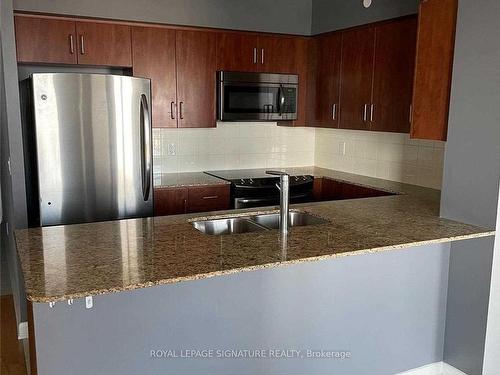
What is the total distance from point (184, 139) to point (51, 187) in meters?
1.53

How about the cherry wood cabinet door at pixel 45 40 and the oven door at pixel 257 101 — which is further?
the oven door at pixel 257 101

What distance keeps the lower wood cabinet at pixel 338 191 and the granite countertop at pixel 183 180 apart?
0.92 meters

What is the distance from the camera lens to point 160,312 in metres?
1.99

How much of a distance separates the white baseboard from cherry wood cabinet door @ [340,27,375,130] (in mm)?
1880

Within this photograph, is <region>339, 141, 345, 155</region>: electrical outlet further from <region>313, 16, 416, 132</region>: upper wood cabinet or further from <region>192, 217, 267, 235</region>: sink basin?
<region>192, 217, 267, 235</region>: sink basin

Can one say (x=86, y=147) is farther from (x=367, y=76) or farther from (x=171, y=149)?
(x=367, y=76)

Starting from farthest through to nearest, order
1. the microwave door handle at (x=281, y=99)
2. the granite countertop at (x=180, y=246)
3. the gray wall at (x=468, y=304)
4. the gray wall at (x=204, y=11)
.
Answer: the microwave door handle at (x=281, y=99), the gray wall at (x=204, y=11), the gray wall at (x=468, y=304), the granite countertop at (x=180, y=246)

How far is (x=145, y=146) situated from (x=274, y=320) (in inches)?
66.2

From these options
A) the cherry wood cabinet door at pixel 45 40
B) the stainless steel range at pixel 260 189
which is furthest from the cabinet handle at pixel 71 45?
the stainless steel range at pixel 260 189

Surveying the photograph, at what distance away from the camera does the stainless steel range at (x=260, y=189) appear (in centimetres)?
391

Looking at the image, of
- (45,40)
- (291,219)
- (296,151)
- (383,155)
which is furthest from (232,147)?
(291,219)

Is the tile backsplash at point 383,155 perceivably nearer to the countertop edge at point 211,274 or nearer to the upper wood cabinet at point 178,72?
the upper wood cabinet at point 178,72

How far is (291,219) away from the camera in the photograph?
2.72 m

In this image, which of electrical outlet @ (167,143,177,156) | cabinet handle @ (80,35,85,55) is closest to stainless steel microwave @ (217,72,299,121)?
electrical outlet @ (167,143,177,156)
